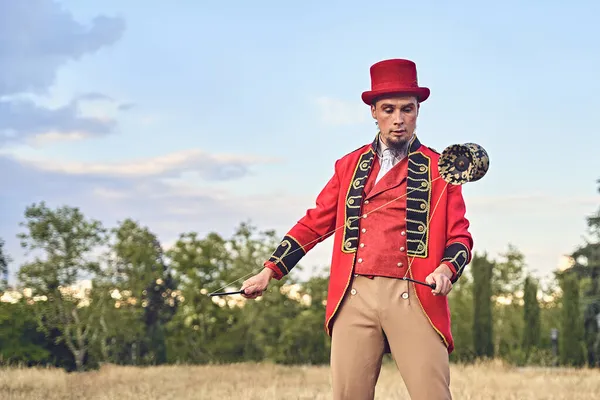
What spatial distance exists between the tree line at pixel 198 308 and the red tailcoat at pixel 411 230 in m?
12.3

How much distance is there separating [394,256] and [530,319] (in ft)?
79.5

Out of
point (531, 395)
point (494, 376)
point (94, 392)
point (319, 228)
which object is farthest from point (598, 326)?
point (319, 228)

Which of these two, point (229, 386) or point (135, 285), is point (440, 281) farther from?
point (135, 285)

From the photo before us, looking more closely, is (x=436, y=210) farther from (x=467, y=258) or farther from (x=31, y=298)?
(x=31, y=298)

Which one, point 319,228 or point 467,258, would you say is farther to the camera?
point 319,228

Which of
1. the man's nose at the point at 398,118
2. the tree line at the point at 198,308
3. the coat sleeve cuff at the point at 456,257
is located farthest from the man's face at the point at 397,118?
the tree line at the point at 198,308

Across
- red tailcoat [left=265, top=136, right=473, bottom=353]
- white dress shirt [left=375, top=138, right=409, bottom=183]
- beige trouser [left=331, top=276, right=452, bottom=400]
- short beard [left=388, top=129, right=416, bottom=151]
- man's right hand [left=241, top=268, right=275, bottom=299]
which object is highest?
short beard [left=388, top=129, right=416, bottom=151]

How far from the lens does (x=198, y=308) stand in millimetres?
25609

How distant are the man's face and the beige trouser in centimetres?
75

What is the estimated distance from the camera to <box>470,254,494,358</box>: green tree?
2570 cm

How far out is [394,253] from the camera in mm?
4102

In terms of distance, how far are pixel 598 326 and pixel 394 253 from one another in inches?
1172

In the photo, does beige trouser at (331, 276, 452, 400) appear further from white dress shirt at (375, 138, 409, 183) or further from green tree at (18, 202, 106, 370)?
green tree at (18, 202, 106, 370)

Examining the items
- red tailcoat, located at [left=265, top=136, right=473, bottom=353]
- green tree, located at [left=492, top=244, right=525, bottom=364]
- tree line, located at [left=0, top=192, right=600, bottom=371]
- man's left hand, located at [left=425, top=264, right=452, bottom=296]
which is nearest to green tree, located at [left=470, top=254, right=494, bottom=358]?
tree line, located at [left=0, top=192, right=600, bottom=371]
